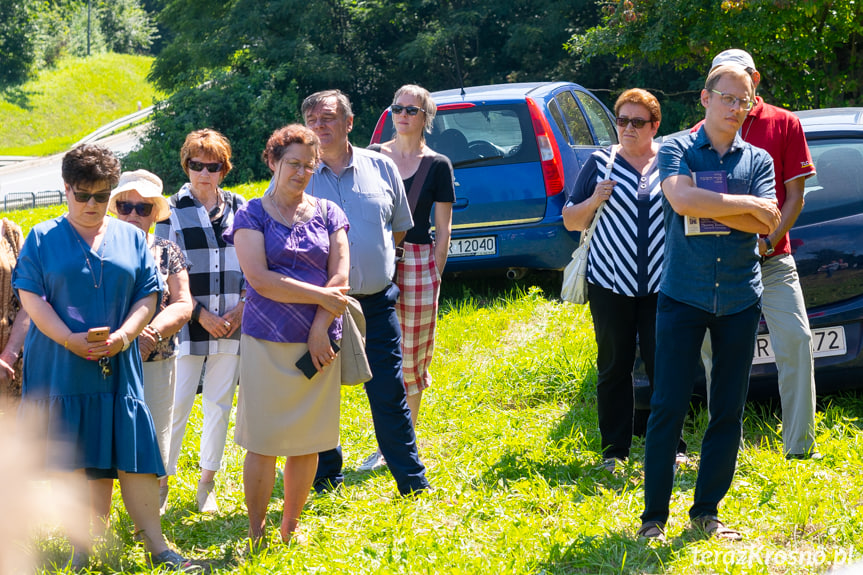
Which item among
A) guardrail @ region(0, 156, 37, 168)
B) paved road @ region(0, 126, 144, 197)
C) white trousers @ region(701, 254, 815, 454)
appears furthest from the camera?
guardrail @ region(0, 156, 37, 168)

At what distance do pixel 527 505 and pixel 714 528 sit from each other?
911mm

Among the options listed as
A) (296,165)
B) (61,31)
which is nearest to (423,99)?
(296,165)

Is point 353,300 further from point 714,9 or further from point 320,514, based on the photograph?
point 714,9

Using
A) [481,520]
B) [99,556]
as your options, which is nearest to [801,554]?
[481,520]

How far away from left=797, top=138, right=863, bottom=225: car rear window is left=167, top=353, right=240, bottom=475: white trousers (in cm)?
313

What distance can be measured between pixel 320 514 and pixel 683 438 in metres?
1.98

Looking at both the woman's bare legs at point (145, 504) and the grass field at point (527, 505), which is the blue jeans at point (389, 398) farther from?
the woman's bare legs at point (145, 504)

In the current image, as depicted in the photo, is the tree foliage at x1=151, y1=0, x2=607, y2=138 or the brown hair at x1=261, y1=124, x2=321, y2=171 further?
the tree foliage at x1=151, y1=0, x2=607, y2=138

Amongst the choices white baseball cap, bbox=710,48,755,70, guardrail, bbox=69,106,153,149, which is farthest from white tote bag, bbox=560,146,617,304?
guardrail, bbox=69,106,153,149

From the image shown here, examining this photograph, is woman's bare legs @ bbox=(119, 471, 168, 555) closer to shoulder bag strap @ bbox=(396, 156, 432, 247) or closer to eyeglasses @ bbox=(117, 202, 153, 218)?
eyeglasses @ bbox=(117, 202, 153, 218)

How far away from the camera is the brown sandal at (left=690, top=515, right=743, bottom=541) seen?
13.1 ft

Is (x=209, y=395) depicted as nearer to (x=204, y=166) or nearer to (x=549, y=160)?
(x=204, y=166)

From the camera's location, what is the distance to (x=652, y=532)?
13.2ft

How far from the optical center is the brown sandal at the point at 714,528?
3.99 meters
